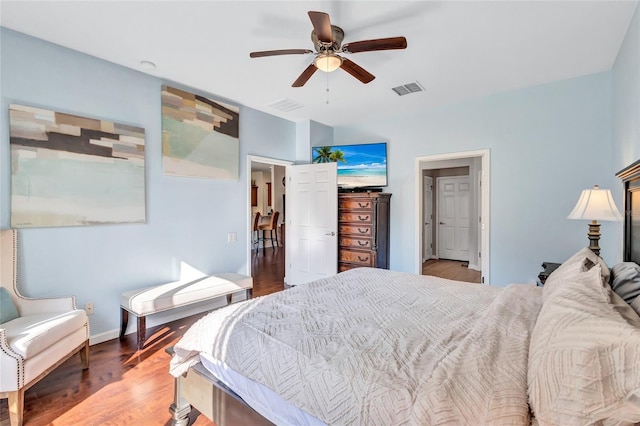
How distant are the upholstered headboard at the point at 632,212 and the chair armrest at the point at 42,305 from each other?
154 inches

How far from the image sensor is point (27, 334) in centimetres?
186

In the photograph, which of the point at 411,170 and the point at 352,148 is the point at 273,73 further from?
the point at 411,170

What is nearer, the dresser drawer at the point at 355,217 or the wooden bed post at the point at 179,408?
the wooden bed post at the point at 179,408

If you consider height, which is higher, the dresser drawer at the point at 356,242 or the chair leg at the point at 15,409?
the dresser drawer at the point at 356,242

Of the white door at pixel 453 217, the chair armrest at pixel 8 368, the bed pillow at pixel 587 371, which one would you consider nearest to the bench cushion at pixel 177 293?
the chair armrest at pixel 8 368

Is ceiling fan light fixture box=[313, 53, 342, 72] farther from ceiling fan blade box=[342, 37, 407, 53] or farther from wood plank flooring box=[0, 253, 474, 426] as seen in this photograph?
wood plank flooring box=[0, 253, 474, 426]

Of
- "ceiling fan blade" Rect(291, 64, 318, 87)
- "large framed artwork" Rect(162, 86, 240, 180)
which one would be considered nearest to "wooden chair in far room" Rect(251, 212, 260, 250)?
"large framed artwork" Rect(162, 86, 240, 180)

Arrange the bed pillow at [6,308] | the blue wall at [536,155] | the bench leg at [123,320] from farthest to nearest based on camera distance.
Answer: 1. the blue wall at [536,155]
2. the bench leg at [123,320]
3. the bed pillow at [6,308]

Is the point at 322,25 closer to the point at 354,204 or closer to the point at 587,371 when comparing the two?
the point at 587,371

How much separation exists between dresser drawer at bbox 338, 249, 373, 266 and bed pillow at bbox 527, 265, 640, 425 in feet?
10.9

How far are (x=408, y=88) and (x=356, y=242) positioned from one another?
2189 millimetres

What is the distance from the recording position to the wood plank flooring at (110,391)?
183 centimetres

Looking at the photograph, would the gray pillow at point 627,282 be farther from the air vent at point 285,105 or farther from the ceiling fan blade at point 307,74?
the air vent at point 285,105

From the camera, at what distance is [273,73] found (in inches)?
124
